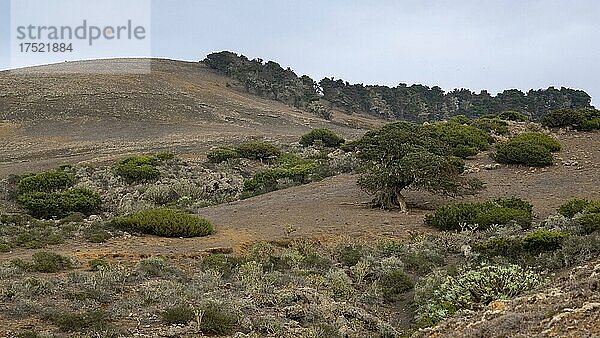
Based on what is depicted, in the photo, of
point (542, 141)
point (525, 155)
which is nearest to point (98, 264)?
point (525, 155)

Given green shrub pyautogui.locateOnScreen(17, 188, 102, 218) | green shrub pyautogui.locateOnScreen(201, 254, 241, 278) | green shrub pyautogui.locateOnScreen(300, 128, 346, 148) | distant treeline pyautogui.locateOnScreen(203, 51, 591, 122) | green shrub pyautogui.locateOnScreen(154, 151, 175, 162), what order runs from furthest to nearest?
1. distant treeline pyautogui.locateOnScreen(203, 51, 591, 122)
2. green shrub pyautogui.locateOnScreen(300, 128, 346, 148)
3. green shrub pyautogui.locateOnScreen(154, 151, 175, 162)
4. green shrub pyautogui.locateOnScreen(17, 188, 102, 218)
5. green shrub pyautogui.locateOnScreen(201, 254, 241, 278)

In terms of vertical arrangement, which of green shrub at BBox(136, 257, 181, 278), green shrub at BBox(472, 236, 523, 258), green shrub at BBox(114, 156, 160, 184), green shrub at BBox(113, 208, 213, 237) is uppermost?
green shrub at BBox(472, 236, 523, 258)

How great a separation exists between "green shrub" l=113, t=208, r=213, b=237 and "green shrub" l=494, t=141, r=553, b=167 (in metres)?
12.5

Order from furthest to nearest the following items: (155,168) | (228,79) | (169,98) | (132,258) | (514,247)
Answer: (228,79) < (169,98) < (155,168) < (132,258) < (514,247)

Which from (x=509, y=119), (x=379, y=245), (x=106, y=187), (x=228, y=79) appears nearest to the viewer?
(x=379, y=245)

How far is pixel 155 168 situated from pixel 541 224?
56.7ft

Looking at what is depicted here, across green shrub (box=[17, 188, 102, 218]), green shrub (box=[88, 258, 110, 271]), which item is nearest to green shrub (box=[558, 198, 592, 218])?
green shrub (box=[88, 258, 110, 271])

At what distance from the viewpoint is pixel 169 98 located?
56.1 meters

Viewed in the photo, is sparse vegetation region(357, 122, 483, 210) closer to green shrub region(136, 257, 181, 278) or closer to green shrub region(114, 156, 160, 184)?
green shrub region(136, 257, 181, 278)

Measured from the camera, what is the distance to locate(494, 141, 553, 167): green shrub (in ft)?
72.7

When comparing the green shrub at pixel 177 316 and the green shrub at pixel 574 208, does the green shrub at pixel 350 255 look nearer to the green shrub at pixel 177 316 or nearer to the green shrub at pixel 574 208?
the green shrub at pixel 177 316

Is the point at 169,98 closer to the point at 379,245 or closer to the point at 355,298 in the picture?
the point at 379,245

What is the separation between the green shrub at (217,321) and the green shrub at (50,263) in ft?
13.1

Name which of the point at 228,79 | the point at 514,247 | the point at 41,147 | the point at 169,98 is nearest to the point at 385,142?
the point at 514,247
